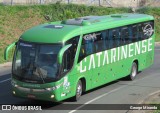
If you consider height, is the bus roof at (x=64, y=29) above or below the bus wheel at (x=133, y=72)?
above

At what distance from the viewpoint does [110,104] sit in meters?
18.4

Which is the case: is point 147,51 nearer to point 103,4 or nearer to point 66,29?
point 66,29

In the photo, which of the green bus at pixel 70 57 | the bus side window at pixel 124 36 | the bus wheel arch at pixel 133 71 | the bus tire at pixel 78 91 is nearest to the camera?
the green bus at pixel 70 57

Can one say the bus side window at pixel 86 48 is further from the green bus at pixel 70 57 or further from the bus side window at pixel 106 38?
the bus side window at pixel 106 38

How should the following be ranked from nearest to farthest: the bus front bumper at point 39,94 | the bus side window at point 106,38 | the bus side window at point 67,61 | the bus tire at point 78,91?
the bus front bumper at point 39,94 → the bus side window at point 67,61 → the bus tire at point 78,91 → the bus side window at point 106,38

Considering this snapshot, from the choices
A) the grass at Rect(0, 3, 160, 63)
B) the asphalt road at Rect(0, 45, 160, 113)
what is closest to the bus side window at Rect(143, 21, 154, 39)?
the asphalt road at Rect(0, 45, 160, 113)

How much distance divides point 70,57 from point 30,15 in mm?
23346

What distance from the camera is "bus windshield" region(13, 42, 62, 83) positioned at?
17391 mm

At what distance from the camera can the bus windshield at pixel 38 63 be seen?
17391mm

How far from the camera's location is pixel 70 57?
18047 millimetres

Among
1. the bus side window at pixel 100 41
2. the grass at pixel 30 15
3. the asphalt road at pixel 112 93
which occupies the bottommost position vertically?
the asphalt road at pixel 112 93

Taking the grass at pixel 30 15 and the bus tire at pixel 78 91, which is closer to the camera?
the bus tire at pixel 78 91

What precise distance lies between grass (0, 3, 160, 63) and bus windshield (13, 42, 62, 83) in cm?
1517

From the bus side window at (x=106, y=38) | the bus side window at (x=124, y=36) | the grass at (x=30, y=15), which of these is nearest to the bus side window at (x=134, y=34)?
the bus side window at (x=124, y=36)
